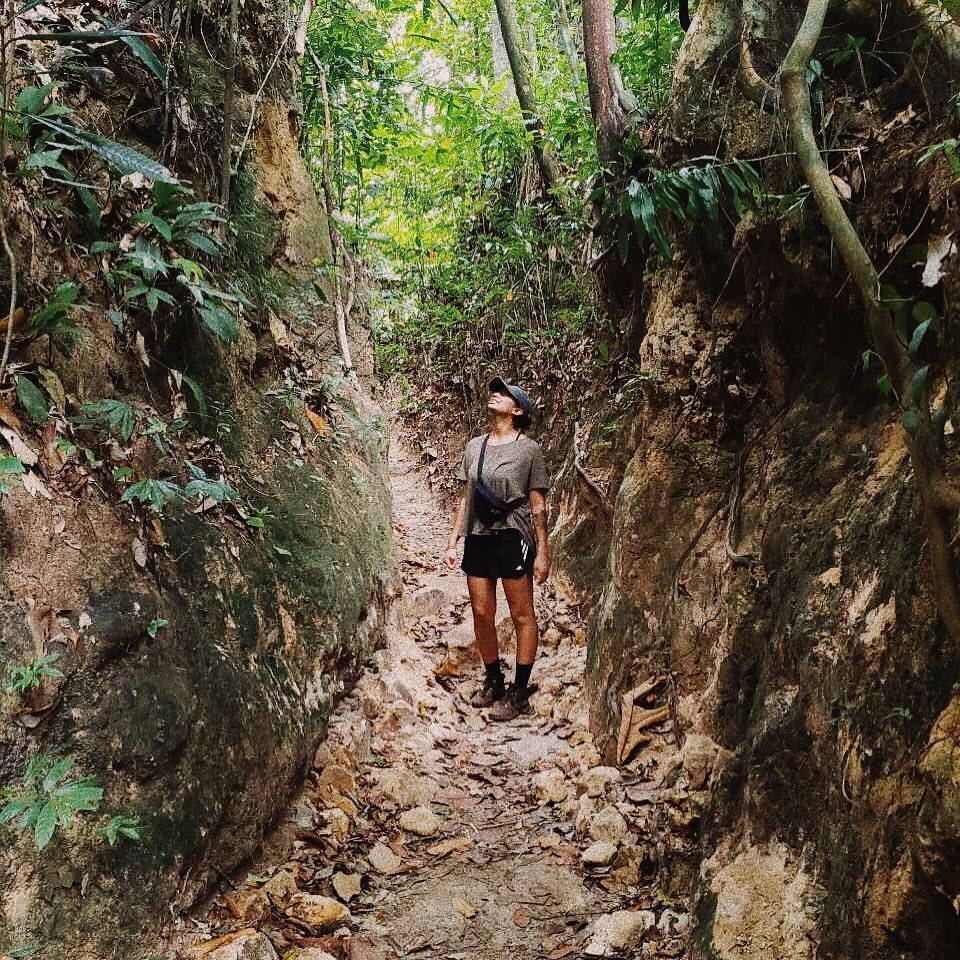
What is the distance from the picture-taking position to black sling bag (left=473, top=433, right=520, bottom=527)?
466cm

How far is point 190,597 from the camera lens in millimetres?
2766

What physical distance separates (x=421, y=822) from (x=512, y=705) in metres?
1.40

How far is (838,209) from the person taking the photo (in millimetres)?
2041

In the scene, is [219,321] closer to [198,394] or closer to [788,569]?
[198,394]

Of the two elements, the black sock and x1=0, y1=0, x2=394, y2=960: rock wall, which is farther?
the black sock

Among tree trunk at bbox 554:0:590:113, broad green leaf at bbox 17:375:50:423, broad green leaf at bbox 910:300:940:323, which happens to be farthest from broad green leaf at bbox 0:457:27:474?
tree trunk at bbox 554:0:590:113

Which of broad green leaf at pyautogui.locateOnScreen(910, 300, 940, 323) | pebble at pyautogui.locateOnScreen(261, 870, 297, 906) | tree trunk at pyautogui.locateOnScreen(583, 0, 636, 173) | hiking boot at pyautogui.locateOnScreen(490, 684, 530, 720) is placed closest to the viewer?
broad green leaf at pyautogui.locateOnScreen(910, 300, 940, 323)

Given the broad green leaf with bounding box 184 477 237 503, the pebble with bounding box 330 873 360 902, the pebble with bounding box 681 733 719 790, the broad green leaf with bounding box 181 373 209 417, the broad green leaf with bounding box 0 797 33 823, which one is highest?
the broad green leaf with bounding box 181 373 209 417

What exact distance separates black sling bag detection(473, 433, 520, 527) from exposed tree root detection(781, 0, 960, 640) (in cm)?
286

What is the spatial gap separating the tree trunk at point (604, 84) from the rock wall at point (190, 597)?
220 centimetres

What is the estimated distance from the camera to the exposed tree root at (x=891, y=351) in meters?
1.63

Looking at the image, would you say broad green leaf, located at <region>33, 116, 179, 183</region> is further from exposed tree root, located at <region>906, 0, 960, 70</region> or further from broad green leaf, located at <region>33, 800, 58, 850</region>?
exposed tree root, located at <region>906, 0, 960, 70</region>

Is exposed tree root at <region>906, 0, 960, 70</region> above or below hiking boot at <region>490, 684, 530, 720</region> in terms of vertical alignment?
above

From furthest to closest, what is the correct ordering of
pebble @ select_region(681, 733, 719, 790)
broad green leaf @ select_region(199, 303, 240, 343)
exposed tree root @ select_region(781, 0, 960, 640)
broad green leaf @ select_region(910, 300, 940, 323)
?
broad green leaf @ select_region(199, 303, 240, 343), pebble @ select_region(681, 733, 719, 790), broad green leaf @ select_region(910, 300, 940, 323), exposed tree root @ select_region(781, 0, 960, 640)
